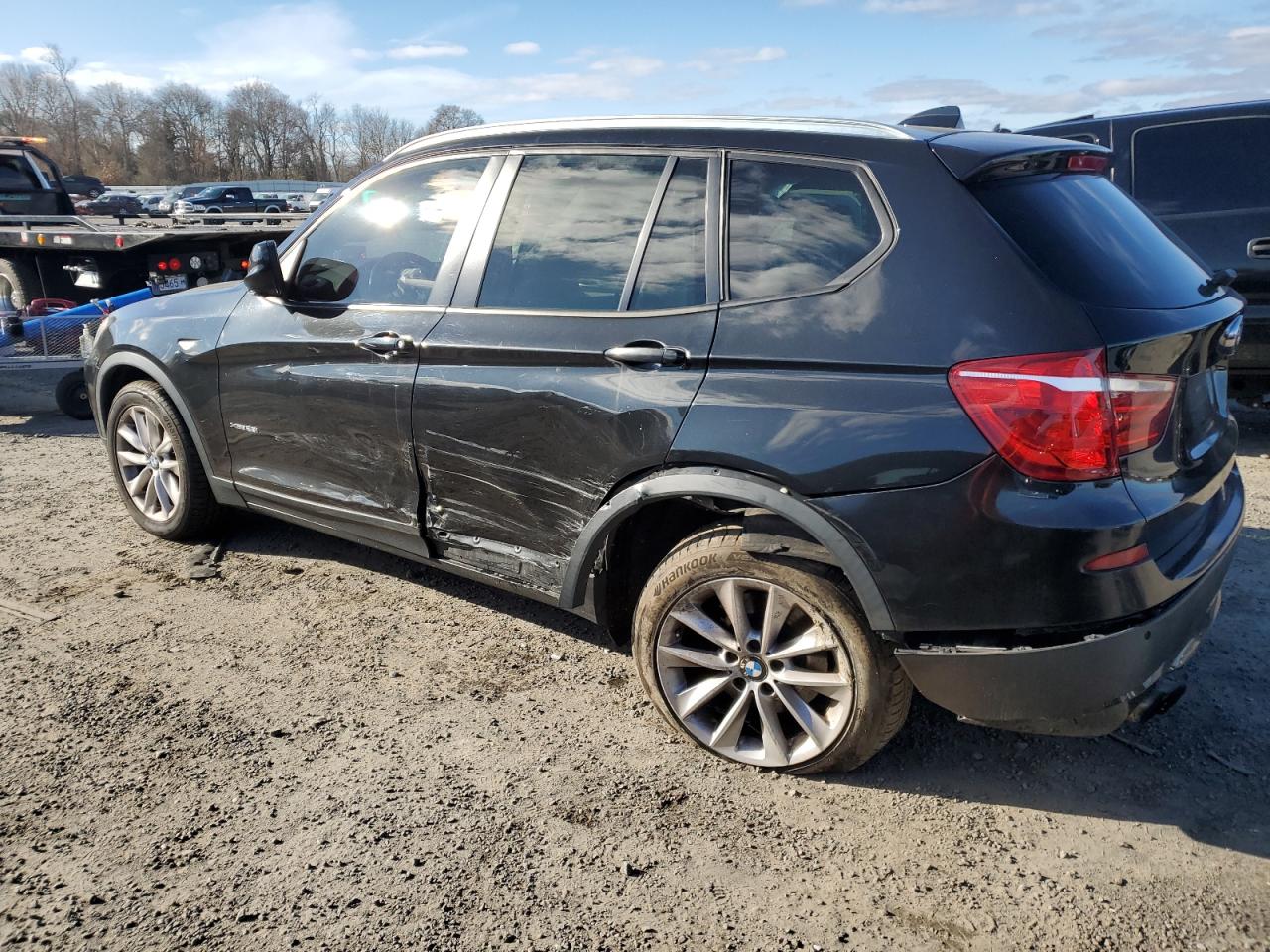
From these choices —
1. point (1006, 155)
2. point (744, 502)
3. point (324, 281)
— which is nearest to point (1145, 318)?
point (1006, 155)

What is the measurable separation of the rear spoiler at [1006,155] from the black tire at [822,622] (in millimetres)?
1139

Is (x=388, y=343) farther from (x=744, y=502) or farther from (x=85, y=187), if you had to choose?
(x=85, y=187)

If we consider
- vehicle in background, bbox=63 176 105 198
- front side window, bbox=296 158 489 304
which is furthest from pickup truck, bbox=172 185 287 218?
front side window, bbox=296 158 489 304

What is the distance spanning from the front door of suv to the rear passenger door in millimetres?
132

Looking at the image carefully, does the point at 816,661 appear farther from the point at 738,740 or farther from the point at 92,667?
the point at 92,667

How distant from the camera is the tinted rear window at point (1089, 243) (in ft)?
8.17

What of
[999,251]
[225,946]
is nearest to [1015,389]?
[999,251]

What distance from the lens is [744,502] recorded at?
2.76m

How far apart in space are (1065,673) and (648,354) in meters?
1.42

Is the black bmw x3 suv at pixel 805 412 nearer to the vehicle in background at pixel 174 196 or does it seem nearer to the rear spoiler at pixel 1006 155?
the rear spoiler at pixel 1006 155

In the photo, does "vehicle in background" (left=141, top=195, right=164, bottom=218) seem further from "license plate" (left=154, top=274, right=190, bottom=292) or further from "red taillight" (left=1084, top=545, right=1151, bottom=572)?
"red taillight" (left=1084, top=545, right=1151, bottom=572)

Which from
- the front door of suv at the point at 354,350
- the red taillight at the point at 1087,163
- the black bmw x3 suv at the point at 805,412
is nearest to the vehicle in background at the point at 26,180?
the front door of suv at the point at 354,350

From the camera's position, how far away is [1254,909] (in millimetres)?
2375

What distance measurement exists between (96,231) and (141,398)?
21.4 feet
